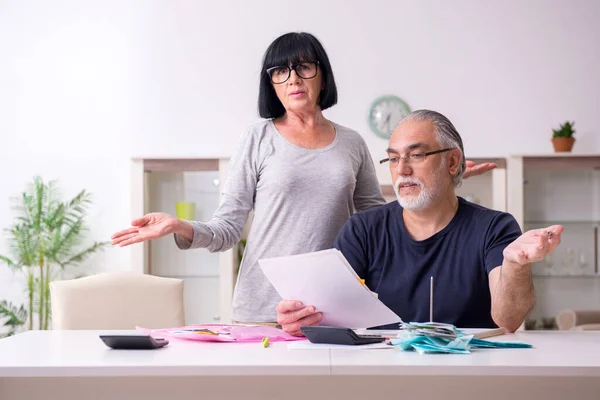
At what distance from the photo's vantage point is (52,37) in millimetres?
5660

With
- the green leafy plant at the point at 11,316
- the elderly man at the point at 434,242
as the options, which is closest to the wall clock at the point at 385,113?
the green leafy plant at the point at 11,316

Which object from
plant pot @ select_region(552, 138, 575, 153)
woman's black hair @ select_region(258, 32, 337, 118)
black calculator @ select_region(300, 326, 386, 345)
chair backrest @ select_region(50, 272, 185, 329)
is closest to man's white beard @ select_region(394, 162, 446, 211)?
woman's black hair @ select_region(258, 32, 337, 118)

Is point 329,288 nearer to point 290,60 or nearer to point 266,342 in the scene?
point 266,342

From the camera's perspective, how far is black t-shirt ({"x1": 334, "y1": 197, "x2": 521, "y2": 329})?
2.25 metres

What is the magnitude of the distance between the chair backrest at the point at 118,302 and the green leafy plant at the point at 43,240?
8.80ft

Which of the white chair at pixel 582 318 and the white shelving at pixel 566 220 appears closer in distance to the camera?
the white chair at pixel 582 318

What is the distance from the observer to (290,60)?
2.59 m

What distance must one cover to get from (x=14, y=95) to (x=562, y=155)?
3.73m

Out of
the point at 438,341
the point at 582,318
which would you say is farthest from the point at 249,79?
the point at 438,341

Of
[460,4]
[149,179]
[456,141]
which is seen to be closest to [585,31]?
[460,4]

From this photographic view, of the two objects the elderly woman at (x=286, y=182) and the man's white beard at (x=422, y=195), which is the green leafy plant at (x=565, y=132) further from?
the man's white beard at (x=422, y=195)

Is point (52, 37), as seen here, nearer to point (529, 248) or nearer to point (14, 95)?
point (14, 95)

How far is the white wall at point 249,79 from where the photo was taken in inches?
220

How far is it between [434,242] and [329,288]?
557mm
